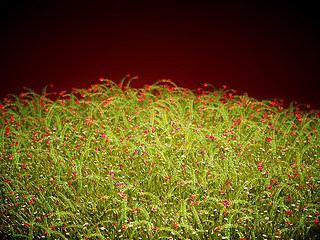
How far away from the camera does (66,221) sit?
2.76 meters

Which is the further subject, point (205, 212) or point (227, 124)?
point (227, 124)

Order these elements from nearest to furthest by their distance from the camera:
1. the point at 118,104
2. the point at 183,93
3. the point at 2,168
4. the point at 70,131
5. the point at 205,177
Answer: the point at 205,177, the point at 2,168, the point at 70,131, the point at 118,104, the point at 183,93

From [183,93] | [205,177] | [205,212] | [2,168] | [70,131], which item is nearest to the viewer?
[205,212]

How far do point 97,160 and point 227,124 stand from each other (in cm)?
151

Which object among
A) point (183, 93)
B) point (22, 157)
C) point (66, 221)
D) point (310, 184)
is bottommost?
point (66, 221)

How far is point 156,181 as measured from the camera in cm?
316

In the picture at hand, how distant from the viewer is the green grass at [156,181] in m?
2.65

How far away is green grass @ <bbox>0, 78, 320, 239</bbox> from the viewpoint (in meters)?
2.65

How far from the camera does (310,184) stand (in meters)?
3.24

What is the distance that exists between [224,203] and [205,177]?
382mm

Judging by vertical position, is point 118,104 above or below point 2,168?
above

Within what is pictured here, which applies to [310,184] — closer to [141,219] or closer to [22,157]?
[141,219]

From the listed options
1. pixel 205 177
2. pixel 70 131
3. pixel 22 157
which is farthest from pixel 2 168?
pixel 205 177

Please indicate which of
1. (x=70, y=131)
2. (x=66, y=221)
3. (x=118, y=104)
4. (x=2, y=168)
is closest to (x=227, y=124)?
Answer: (x=118, y=104)
